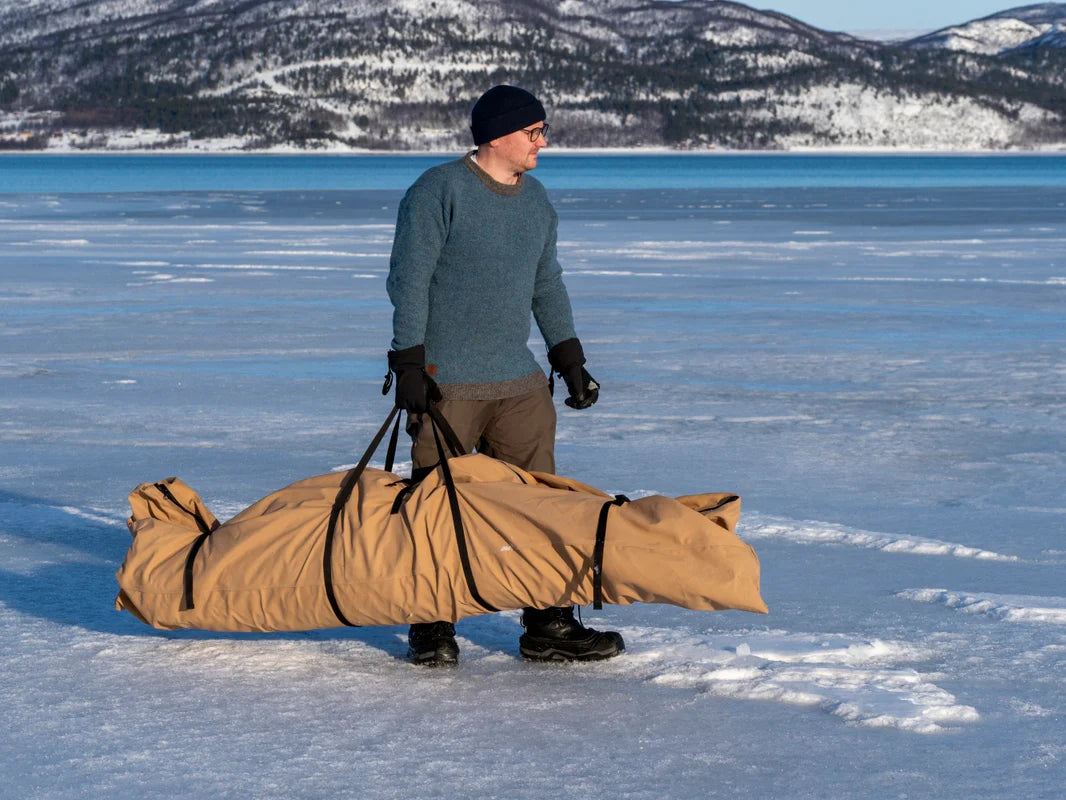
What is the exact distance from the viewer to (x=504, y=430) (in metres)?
4.26

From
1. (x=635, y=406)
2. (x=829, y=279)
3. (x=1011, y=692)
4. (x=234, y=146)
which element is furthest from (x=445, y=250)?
(x=234, y=146)

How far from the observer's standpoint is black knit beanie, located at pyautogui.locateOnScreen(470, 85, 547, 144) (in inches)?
157

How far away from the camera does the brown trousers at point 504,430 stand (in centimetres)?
414

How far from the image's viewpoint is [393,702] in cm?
368

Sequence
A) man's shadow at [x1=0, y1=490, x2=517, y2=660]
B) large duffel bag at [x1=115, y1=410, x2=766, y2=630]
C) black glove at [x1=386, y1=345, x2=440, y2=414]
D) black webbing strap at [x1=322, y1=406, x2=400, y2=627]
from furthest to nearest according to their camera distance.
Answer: man's shadow at [x1=0, y1=490, x2=517, y2=660]
black glove at [x1=386, y1=345, x2=440, y2=414]
black webbing strap at [x1=322, y1=406, x2=400, y2=627]
large duffel bag at [x1=115, y1=410, x2=766, y2=630]

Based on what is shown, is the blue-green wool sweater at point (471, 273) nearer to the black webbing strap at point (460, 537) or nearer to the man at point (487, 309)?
the man at point (487, 309)

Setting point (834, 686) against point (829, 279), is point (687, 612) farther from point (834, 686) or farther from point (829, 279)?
point (829, 279)

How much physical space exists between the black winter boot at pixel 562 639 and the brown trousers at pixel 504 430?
42cm

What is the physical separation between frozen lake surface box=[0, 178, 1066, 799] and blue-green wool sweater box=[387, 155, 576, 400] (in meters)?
0.78

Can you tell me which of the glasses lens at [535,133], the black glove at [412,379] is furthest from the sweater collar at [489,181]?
the black glove at [412,379]

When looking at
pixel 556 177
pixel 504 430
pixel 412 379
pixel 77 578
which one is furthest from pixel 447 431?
pixel 556 177

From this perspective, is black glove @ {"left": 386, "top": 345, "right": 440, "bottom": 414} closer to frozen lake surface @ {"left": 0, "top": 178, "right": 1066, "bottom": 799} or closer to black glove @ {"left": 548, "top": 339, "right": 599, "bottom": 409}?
black glove @ {"left": 548, "top": 339, "right": 599, "bottom": 409}

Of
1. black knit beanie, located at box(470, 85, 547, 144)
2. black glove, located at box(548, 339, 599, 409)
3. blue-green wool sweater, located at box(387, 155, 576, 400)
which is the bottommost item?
black glove, located at box(548, 339, 599, 409)

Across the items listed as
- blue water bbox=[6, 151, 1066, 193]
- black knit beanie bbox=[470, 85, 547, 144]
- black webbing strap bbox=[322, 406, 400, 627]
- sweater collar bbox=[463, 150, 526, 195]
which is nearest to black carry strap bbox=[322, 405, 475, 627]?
black webbing strap bbox=[322, 406, 400, 627]
